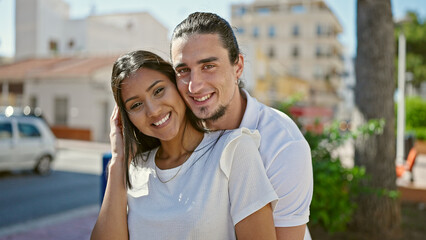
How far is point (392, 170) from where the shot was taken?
516 centimetres

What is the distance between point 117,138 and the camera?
7.11 feet

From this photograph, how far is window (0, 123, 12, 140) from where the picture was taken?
1012cm

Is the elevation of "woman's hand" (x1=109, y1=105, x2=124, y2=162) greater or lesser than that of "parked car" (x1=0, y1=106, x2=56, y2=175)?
greater

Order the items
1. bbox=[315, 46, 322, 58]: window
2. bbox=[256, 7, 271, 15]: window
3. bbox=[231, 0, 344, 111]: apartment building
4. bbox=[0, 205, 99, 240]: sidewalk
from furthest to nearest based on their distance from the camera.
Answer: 1. bbox=[256, 7, 271, 15]: window
2. bbox=[315, 46, 322, 58]: window
3. bbox=[231, 0, 344, 111]: apartment building
4. bbox=[0, 205, 99, 240]: sidewalk

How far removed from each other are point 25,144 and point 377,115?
29.2 ft

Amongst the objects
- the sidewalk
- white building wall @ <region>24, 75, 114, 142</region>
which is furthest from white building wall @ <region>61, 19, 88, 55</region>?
the sidewalk

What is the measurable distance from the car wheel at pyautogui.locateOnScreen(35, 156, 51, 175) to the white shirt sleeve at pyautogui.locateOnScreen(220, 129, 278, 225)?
10.6 metres

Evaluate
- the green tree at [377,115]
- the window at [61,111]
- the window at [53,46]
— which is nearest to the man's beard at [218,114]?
the green tree at [377,115]

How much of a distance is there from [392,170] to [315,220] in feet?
6.54

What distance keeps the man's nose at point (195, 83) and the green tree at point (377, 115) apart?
12.4ft

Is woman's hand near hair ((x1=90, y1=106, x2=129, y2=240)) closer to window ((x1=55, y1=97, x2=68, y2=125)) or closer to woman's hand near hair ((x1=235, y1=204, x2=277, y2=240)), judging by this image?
woman's hand near hair ((x1=235, y1=204, x2=277, y2=240))

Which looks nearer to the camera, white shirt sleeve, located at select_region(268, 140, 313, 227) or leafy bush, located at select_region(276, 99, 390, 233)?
white shirt sleeve, located at select_region(268, 140, 313, 227)

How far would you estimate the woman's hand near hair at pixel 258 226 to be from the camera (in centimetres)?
157

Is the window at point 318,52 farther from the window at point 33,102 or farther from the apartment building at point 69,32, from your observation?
the window at point 33,102
